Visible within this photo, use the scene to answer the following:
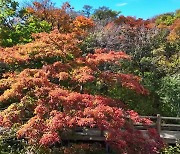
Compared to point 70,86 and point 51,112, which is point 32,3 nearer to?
Answer: point 70,86

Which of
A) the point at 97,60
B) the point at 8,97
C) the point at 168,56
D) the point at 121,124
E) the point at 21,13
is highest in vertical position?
the point at 21,13

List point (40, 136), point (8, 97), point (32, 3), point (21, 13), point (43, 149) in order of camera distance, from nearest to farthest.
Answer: point (40, 136) → point (8, 97) → point (43, 149) → point (21, 13) → point (32, 3)

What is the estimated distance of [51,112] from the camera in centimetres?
745

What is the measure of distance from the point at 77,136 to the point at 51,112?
2.92 meters

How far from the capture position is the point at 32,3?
918 inches

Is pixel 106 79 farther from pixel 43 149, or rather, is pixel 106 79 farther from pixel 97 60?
pixel 43 149

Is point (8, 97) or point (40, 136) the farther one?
point (8, 97)

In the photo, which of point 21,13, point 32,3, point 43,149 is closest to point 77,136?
point 43,149

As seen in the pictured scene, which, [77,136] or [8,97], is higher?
[8,97]

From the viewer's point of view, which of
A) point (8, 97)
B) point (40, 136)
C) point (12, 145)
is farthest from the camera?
point (12, 145)

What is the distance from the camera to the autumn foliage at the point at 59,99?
734cm

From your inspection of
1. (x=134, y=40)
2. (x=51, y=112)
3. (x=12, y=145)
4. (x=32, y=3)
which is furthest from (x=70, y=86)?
(x=32, y=3)

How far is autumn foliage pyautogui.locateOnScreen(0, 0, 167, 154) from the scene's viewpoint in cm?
734

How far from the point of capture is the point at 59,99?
25.0 ft
